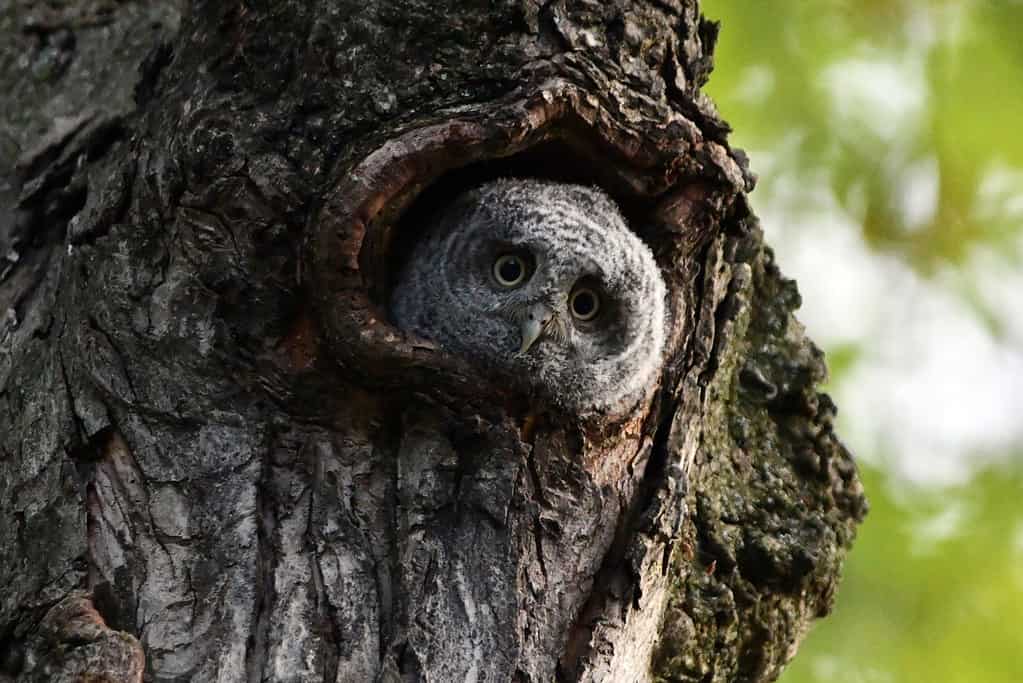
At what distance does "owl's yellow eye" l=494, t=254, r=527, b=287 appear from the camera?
3.28 m

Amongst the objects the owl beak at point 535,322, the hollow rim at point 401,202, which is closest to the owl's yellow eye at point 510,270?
the owl beak at point 535,322

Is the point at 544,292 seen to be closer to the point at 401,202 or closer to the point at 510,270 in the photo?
the point at 510,270

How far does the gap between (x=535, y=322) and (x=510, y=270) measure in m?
0.25

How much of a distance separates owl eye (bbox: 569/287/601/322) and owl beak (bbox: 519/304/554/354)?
154 mm

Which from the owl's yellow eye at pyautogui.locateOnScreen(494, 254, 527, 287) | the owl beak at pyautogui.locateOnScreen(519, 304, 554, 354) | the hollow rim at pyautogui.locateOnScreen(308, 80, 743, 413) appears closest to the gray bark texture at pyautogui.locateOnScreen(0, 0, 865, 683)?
the hollow rim at pyautogui.locateOnScreen(308, 80, 743, 413)

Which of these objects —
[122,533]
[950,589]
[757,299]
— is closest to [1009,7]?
[757,299]

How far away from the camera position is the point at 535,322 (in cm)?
312

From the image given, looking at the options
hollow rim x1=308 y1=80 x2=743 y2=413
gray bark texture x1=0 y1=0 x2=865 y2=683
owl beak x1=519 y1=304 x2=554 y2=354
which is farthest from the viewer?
owl beak x1=519 y1=304 x2=554 y2=354

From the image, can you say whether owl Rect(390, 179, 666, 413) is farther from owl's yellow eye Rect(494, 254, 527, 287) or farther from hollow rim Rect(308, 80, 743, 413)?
hollow rim Rect(308, 80, 743, 413)

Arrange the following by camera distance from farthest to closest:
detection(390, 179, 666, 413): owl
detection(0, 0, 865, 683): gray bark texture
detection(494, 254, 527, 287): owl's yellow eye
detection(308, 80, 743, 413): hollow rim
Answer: detection(494, 254, 527, 287): owl's yellow eye → detection(390, 179, 666, 413): owl → detection(308, 80, 743, 413): hollow rim → detection(0, 0, 865, 683): gray bark texture

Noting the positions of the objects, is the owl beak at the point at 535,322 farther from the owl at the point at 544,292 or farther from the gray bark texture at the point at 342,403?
the gray bark texture at the point at 342,403

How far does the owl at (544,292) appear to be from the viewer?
8.90 ft

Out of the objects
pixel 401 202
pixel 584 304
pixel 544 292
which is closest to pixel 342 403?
pixel 401 202

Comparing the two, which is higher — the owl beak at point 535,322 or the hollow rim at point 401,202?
the owl beak at point 535,322
